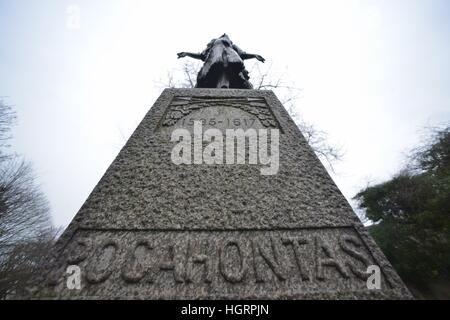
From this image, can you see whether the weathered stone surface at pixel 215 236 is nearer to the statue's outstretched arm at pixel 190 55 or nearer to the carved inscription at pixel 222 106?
the carved inscription at pixel 222 106

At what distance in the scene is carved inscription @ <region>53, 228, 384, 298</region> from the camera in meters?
1.01

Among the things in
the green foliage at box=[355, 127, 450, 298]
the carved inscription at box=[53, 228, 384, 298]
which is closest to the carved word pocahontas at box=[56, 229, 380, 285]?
the carved inscription at box=[53, 228, 384, 298]

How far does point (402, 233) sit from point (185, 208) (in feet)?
27.0

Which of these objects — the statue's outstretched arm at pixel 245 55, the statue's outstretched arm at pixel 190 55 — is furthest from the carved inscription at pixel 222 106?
the statue's outstretched arm at pixel 245 55

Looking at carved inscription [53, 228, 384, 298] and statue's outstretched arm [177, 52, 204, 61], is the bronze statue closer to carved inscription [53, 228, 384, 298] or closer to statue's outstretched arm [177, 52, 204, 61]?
statue's outstretched arm [177, 52, 204, 61]

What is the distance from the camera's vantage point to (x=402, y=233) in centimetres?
700

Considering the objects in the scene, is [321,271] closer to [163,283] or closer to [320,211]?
[320,211]

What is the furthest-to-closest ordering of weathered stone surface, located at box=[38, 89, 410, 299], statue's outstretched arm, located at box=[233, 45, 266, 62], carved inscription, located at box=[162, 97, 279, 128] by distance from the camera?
statue's outstretched arm, located at box=[233, 45, 266, 62] → carved inscription, located at box=[162, 97, 279, 128] → weathered stone surface, located at box=[38, 89, 410, 299]

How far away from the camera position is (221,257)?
3.57 feet

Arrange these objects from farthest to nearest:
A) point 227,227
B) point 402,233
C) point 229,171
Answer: point 402,233
point 229,171
point 227,227

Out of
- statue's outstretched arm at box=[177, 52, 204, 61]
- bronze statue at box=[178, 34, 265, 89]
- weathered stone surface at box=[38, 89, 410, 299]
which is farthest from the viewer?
statue's outstretched arm at box=[177, 52, 204, 61]

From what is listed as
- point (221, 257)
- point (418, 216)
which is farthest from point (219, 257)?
point (418, 216)
